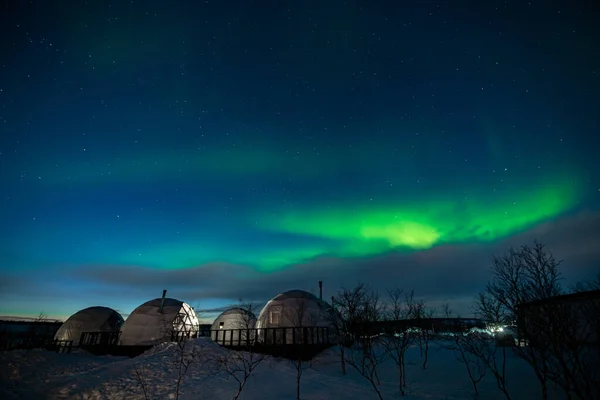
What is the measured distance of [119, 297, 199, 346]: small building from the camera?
28.6 metres

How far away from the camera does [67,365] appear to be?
19484 millimetres

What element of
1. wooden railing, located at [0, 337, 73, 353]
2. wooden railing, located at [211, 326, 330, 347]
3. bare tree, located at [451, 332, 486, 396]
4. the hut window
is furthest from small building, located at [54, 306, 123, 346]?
bare tree, located at [451, 332, 486, 396]

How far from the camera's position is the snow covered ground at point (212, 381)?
13.6 m

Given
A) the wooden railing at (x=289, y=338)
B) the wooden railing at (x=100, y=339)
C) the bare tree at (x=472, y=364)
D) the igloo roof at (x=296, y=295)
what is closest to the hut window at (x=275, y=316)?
the wooden railing at (x=289, y=338)

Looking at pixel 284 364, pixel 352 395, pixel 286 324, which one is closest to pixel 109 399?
pixel 284 364

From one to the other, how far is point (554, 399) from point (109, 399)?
18.6 metres

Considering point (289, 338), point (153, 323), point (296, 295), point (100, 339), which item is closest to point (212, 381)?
point (289, 338)

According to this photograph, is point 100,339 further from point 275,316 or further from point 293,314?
point 293,314

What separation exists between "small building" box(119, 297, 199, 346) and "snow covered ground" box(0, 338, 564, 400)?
29.9 feet

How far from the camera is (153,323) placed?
2994 centimetres

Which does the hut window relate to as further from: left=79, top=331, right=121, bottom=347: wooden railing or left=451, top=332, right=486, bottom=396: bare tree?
left=79, top=331, right=121, bottom=347: wooden railing

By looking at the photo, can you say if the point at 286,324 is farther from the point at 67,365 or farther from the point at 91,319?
the point at 91,319

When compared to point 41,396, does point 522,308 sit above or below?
above

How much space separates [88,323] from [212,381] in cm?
2780
